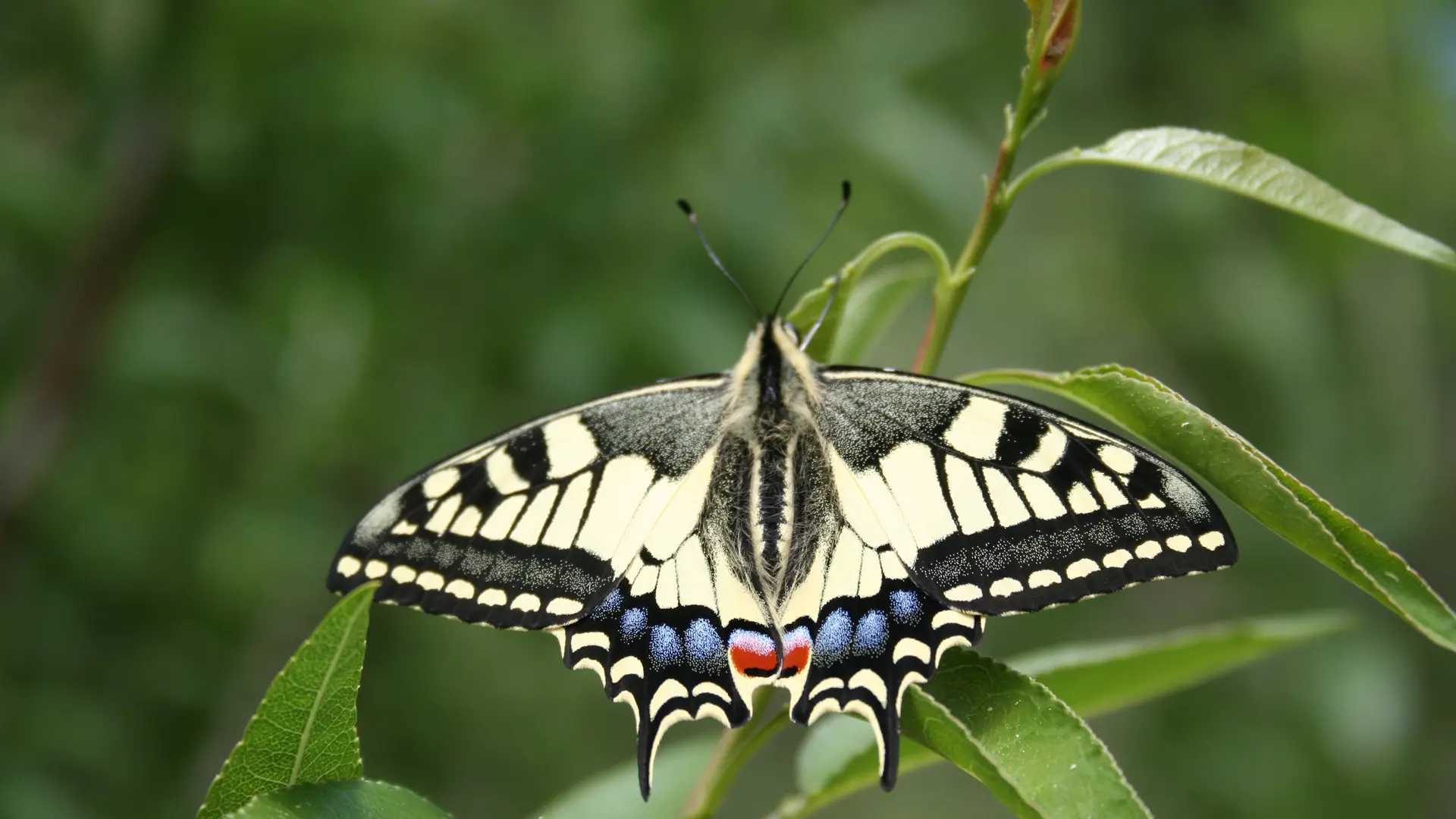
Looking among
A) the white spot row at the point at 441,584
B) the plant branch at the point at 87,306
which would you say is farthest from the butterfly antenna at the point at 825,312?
the plant branch at the point at 87,306

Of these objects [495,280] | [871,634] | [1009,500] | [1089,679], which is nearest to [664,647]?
[871,634]

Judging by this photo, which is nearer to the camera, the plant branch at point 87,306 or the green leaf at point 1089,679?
the green leaf at point 1089,679

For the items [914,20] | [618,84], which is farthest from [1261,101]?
[618,84]

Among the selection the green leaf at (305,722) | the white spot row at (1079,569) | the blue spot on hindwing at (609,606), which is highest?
the green leaf at (305,722)

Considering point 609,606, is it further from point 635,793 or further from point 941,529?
point 941,529

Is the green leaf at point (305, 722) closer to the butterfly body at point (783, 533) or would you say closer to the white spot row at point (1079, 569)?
the butterfly body at point (783, 533)

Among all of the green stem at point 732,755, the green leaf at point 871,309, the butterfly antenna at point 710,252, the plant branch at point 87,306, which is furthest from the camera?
the plant branch at point 87,306

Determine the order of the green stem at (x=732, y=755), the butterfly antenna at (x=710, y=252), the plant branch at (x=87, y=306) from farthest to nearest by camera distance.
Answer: the plant branch at (x=87, y=306), the butterfly antenna at (x=710, y=252), the green stem at (x=732, y=755)
